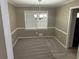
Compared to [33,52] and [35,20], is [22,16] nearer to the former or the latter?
[35,20]

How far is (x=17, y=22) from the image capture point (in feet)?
17.7

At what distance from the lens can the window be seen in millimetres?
5477

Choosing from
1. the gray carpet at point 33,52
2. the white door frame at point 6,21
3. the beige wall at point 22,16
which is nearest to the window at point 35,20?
the beige wall at point 22,16

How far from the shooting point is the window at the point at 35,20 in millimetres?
5477

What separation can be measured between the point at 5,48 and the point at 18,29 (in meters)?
4.74

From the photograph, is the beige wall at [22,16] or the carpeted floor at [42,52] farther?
the beige wall at [22,16]

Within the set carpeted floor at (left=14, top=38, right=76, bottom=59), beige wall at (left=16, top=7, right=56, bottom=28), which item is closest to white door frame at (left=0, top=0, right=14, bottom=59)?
carpeted floor at (left=14, top=38, right=76, bottom=59)

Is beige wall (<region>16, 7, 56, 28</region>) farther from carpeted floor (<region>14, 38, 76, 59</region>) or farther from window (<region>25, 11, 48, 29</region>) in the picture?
carpeted floor (<region>14, 38, 76, 59</region>)

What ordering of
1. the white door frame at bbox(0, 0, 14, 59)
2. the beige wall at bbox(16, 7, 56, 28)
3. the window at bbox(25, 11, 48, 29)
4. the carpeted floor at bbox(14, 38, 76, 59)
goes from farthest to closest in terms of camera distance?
the window at bbox(25, 11, 48, 29), the beige wall at bbox(16, 7, 56, 28), the carpeted floor at bbox(14, 38, 76, 59), the white door frame at bbox(0, 0, 14, 59)

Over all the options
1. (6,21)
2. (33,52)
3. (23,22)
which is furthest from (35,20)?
(6,21)

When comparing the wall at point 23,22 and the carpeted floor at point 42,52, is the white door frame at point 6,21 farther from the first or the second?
the wall at point 23,22

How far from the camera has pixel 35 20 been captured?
220 inches

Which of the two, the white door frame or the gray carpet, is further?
the gray carpet

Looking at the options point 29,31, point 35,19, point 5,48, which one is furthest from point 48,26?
point 5,48
